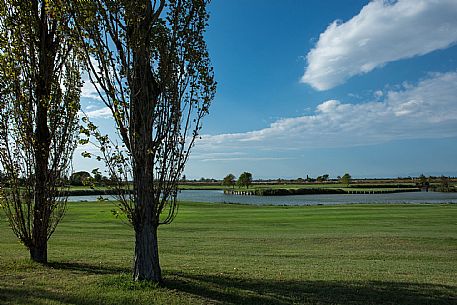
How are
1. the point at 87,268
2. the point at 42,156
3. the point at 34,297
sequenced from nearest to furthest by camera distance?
the point at 34,297 → the point at 87,268 → the point at 42,156

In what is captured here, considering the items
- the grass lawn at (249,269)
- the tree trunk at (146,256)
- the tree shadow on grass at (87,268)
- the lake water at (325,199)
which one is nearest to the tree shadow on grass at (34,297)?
the grass lawn at (249,269)

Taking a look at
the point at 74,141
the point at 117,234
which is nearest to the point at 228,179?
the point at 117,234

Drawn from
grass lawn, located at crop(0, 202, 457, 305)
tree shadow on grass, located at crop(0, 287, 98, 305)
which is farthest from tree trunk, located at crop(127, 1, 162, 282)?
tree shadow on grass, located at crop(0, 287, 98, 305)

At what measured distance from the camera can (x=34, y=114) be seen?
33.4 ft

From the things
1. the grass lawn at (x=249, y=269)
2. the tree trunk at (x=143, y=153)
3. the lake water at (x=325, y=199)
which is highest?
the tree trunk at (x=143, y=153)

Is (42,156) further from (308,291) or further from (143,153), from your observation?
(308,291)

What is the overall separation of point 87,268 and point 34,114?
4079 millimetres

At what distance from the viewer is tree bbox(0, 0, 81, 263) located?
9.90 meters

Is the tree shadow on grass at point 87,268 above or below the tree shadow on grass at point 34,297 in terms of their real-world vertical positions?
below

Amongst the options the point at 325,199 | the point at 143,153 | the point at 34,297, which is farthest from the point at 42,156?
the point at 325,199

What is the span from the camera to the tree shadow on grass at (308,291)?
708 cm

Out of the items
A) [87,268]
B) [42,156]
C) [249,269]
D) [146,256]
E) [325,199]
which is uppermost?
[42,156]

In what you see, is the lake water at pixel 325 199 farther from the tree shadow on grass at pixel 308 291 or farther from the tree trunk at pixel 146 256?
the tree trunk at pixel 146 256

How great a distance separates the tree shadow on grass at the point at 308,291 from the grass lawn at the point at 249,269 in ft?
0.06
